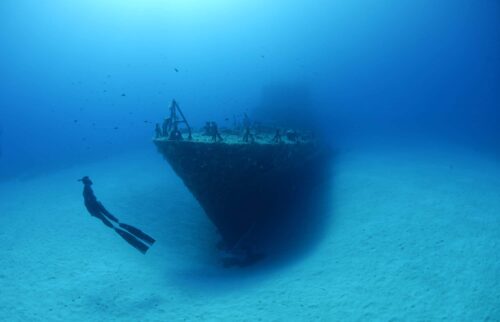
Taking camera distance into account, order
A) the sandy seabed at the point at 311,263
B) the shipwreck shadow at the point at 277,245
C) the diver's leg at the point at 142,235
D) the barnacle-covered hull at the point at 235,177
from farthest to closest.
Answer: the barnacle-covered hull at the point at 235,177
the diver's leg at the point at 142,235
the shipwreck shadow at the point at 277,245
the sandy seabed at the point at 311,263

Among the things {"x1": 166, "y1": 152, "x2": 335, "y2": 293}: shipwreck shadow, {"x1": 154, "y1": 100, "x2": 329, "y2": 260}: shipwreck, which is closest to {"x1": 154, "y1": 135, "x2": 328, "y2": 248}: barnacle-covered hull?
{"x1": 154, "y1": 100, "x2": 329, "y2": 260}: shipwreck

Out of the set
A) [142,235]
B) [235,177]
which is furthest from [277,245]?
[142,235]

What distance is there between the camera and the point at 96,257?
852cm

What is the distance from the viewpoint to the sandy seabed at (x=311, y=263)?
5082 mm

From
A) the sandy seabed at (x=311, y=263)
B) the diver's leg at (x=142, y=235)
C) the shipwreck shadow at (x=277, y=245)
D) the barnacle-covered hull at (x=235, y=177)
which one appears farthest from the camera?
the barnacle-covered hull at (x=235, y=177)

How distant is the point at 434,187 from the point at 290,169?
406cm

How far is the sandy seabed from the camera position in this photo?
5.08 meters

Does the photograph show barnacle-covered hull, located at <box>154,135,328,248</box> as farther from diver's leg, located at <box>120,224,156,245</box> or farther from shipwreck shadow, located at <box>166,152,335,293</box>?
diver's leg, located at <box>120,224,156,245</box>

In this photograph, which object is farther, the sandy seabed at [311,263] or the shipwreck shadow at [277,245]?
the shipwreck shadow at [277,245]

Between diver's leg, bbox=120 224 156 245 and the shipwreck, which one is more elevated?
the shipwreck

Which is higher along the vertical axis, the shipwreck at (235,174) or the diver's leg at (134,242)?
the shipwreck at (235,174)

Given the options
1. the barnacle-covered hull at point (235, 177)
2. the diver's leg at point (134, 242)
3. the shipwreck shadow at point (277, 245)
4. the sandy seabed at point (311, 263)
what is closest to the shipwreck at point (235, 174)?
the barnacle-covered hull at point (235, 177)

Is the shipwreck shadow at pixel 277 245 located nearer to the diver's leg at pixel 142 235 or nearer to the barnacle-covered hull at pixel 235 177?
the barnacle-covered hull at pixel 235 177

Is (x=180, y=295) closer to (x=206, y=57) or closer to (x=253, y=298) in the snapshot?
(x=253, y=298)
